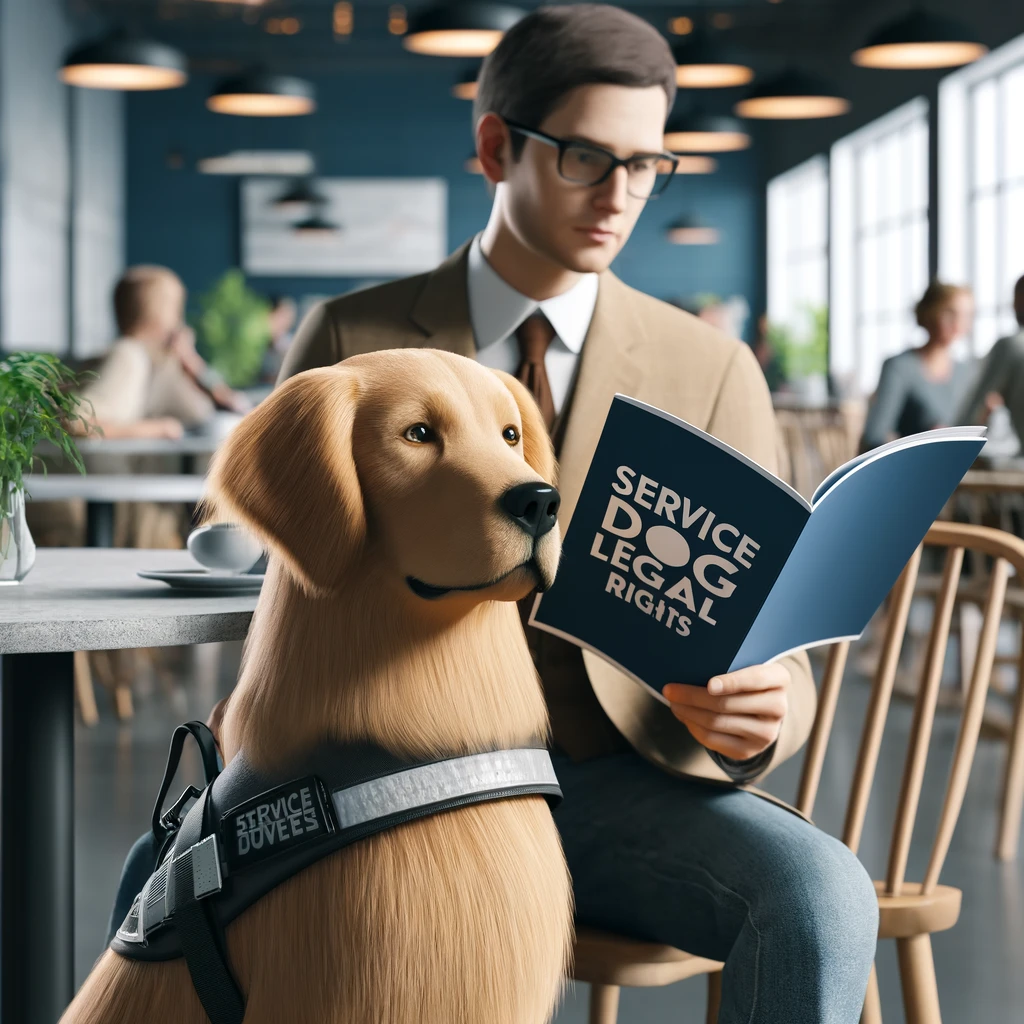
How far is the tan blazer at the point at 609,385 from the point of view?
1.24 metres

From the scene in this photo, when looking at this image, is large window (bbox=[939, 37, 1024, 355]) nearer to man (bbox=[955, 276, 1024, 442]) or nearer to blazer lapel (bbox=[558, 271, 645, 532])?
man (bbox=[955, 276, 1024, 442])

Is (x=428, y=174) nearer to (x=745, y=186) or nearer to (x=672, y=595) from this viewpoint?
(x=745, y=186)

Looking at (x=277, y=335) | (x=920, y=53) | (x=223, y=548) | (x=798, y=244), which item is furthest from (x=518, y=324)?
(x=798, y=244)

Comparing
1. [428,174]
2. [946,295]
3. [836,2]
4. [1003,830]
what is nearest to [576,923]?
[1003,830]

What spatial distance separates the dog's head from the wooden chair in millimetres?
501

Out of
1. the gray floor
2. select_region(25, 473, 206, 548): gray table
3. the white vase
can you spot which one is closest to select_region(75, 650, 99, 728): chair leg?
the gray floor

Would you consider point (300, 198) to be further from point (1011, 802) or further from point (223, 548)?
point (223, 548)

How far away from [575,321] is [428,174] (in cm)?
1302

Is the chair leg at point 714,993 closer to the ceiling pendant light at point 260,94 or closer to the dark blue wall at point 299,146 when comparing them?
the ceiling pendant light at point 260,94

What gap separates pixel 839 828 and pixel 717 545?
79.9 inches

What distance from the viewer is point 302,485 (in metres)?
0.86

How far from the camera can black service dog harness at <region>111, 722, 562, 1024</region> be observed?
2.79 ft

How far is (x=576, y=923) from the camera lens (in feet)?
4.03

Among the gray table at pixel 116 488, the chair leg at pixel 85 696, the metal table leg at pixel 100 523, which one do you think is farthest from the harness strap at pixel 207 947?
the chair leg at pixel 85 696
